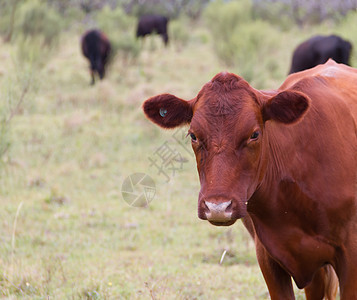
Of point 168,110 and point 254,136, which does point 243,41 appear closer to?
point 168,110

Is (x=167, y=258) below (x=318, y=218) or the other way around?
below

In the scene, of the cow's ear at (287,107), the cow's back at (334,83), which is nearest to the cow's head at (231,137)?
the cow's ear at (287,107)

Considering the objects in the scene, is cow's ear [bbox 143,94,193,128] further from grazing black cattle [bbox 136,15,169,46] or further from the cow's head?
grazing black cattle [bbox 136,15,169,46]

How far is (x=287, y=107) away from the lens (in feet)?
9.50

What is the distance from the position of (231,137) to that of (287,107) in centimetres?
35

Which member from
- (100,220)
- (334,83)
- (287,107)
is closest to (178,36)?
(100,220)

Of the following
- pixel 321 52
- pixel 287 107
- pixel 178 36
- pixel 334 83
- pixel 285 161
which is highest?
pixel 287 107

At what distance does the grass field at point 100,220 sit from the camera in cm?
472

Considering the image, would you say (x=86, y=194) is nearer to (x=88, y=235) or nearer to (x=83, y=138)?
(x=88, y=235)

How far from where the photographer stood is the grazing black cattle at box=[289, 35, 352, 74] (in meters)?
12.1

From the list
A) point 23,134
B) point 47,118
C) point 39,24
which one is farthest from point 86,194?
point 39,24

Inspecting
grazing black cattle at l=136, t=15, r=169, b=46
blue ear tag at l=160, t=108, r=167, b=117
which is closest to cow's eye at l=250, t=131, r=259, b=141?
blue ear tag at l=160, t=108, r=167, b=117

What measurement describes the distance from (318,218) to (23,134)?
8.25 m

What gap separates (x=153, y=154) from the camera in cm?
958
